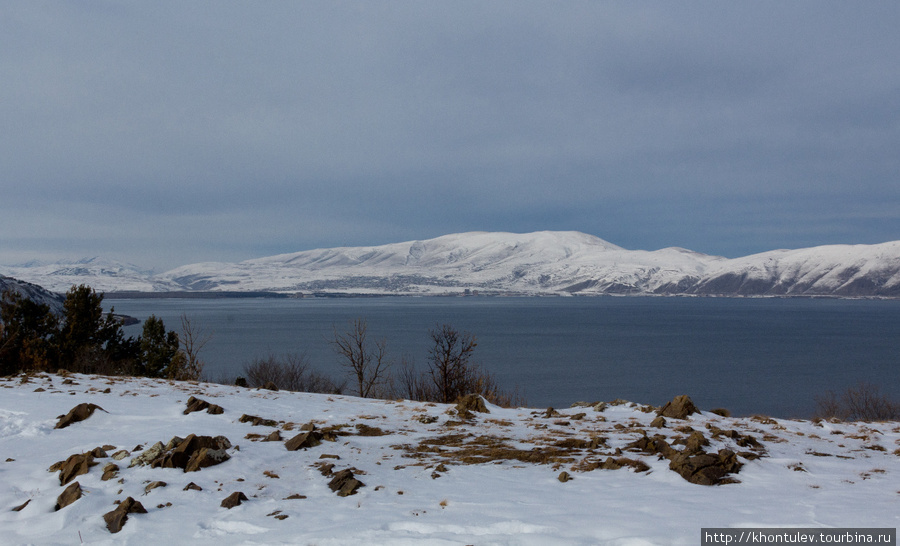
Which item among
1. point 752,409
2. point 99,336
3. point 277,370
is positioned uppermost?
point 99,336

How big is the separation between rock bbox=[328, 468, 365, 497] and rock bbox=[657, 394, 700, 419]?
6356 mm

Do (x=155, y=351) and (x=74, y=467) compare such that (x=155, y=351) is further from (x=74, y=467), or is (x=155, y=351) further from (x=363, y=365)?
(x=74, y=467)

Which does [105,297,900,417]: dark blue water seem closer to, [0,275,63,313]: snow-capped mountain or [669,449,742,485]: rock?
[0,275,63,313]: snow-capped mountain

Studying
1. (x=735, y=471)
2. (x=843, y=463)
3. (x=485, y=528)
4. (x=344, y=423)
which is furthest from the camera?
(x=344, y=423)

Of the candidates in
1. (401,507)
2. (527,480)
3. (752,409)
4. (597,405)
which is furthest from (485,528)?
(752,409)

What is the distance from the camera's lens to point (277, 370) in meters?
42.7

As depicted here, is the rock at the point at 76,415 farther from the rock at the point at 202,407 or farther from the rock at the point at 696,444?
the rock at the point at 696,444

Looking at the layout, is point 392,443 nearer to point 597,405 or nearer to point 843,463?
point 597,405

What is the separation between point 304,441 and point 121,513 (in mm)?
2763

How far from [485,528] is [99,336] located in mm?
33013

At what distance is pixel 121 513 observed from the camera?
5535 millimetres

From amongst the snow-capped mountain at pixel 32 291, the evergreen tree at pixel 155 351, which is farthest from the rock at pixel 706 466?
the snow-capped mountain at pixel 32 291

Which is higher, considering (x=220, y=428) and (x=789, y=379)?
(x=220, y=428)

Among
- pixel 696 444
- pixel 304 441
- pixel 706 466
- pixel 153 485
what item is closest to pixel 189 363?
pixel 304 441
